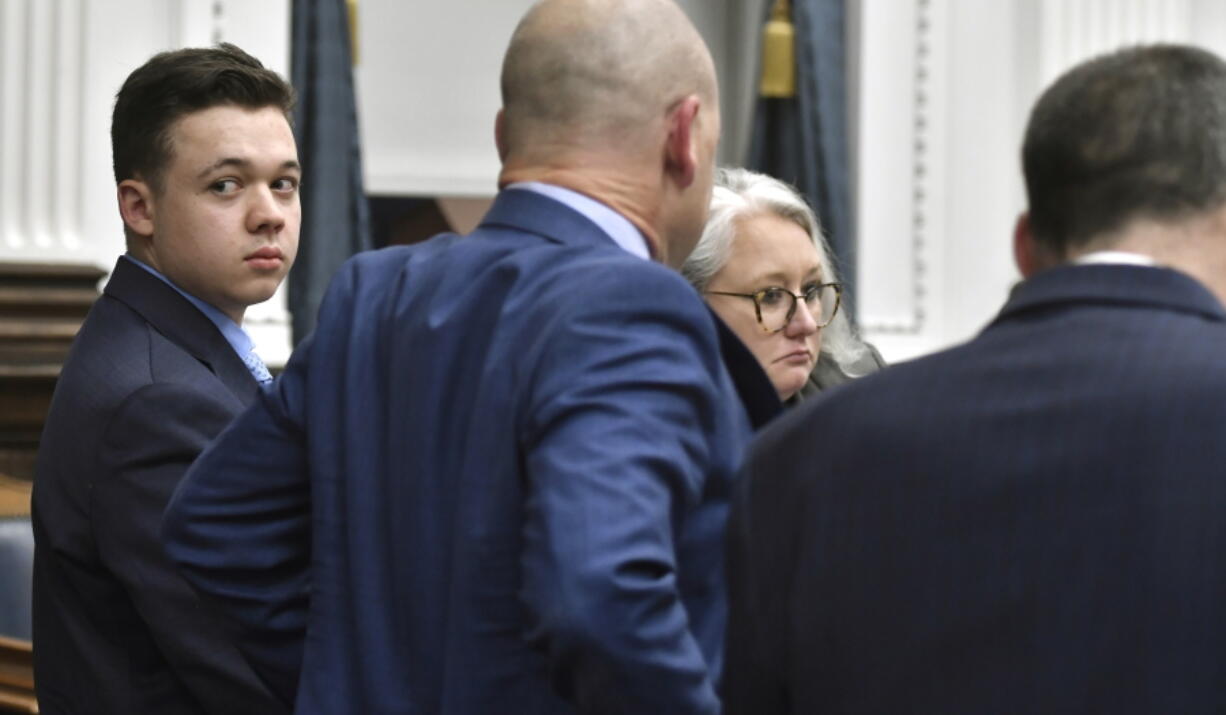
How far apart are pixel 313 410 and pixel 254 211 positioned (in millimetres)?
682

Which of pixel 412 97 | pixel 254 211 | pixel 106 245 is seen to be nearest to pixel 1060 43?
pixel 412 97

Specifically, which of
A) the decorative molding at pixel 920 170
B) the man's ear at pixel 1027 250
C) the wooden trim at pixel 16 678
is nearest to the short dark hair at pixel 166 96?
the wooden trim at pixel 16 678

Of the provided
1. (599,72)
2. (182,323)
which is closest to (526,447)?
(599,72)

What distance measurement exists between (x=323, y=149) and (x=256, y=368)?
3.14 m

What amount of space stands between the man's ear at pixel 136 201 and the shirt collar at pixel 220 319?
1.9 inches

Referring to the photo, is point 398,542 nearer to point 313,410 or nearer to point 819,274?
point 313,410

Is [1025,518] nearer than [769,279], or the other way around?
[1025,518]

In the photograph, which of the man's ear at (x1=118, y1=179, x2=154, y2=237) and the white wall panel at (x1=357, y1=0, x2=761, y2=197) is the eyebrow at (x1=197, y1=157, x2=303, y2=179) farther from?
the white wall panel at (x1=357, y1=0, x2=761, y2=197)

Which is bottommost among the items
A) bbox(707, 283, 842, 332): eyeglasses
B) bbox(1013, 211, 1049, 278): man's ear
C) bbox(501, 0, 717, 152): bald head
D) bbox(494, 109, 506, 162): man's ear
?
bbox(707, 283, 842, 332): eyeglasses

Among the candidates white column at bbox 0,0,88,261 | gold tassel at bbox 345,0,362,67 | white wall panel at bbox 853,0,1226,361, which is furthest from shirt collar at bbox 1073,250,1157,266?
white wall panel at bbox 853,0,1226,361

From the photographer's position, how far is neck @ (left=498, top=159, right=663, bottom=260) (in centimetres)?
160

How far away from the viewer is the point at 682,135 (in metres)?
1.62

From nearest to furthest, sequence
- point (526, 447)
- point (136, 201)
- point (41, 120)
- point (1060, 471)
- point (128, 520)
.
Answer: point (1060, 471) → point (526, 447) → point (128, 520) → point (136, 201) → point (41, 120)

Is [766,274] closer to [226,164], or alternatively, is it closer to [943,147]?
[226,164]
